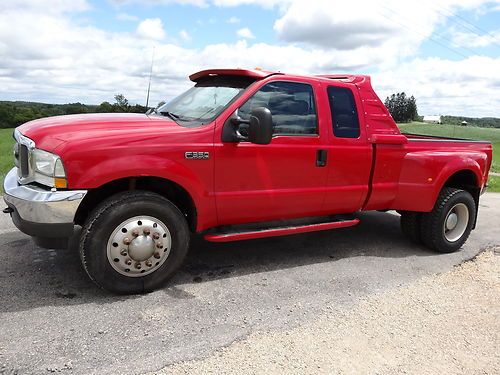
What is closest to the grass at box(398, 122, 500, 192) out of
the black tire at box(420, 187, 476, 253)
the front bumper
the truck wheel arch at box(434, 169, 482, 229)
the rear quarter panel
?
the truck wheel arch at box(434, 169, 482, 229)

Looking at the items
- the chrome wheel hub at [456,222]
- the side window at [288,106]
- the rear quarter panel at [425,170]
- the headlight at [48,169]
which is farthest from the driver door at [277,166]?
the chrome wheel hub at [456,222]

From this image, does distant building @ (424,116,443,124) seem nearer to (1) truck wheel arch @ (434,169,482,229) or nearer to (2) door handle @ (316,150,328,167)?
(1) truck wheel arch @ (434,169,482,229)

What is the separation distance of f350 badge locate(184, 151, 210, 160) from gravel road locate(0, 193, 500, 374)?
1.15m

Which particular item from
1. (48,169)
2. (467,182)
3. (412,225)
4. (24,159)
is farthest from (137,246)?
(467,182)

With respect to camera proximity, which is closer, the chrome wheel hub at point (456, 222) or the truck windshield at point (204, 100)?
the truck windshield at point (204, 100)

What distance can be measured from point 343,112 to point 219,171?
1605mm

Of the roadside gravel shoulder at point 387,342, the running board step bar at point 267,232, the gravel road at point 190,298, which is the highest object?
the running board step bar at point 267,232

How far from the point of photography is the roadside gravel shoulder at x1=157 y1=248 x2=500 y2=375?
291 centimetres

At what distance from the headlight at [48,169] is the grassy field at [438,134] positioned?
4762 mm

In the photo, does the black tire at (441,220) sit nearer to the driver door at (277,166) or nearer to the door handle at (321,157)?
the driver door at (277,166)

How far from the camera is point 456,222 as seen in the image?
18.8 ft

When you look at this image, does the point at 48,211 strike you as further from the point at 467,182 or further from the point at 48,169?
the point at 467,182

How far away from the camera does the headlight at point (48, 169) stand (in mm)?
3412

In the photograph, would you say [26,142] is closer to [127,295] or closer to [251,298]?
[127,295]
